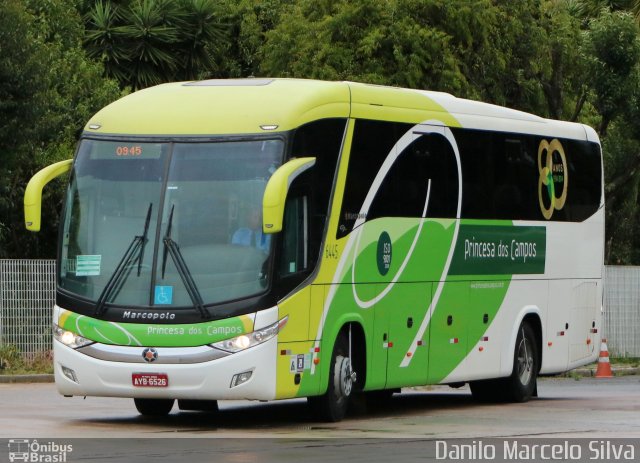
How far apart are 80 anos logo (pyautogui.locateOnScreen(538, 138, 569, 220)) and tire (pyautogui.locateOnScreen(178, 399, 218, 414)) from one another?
18.9ft

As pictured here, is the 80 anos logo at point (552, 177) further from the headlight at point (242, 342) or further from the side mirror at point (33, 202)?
the side mirror at point (33, 202)

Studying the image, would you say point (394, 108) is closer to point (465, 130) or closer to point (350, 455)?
point (465, 130)

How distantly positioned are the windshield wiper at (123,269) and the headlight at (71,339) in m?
0.31

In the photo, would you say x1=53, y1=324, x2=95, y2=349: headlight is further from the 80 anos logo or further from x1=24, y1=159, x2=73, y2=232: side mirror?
the 80 anos logo

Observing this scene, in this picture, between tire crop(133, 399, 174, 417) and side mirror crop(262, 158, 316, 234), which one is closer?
side mirror crop(262, 158, 316, 234)

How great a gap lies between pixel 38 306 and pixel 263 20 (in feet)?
63.4

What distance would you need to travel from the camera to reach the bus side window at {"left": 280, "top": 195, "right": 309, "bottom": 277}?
1577cm

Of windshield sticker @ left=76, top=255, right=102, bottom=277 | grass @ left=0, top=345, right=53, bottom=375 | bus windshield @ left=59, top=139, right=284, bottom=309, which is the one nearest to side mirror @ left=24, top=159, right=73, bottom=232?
bus windshield @ left=59, top=139, right=284, bottom=309

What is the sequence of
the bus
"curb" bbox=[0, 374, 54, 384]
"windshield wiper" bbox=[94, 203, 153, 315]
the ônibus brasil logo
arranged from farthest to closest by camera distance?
"curb" bbox=[0, 374, 54, 384] → "windshield wiper" bbox=[94, 203, 153, 315] → the bus → the ônibus brasil logo

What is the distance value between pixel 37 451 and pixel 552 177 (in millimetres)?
10878

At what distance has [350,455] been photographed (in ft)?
42.7

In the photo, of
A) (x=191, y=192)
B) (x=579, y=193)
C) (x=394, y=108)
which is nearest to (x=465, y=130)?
(x=394, y=108)

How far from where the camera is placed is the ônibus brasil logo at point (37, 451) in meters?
12.3

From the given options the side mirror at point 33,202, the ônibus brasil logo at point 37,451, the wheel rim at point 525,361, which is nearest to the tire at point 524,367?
the wheel rim at point 525,361
